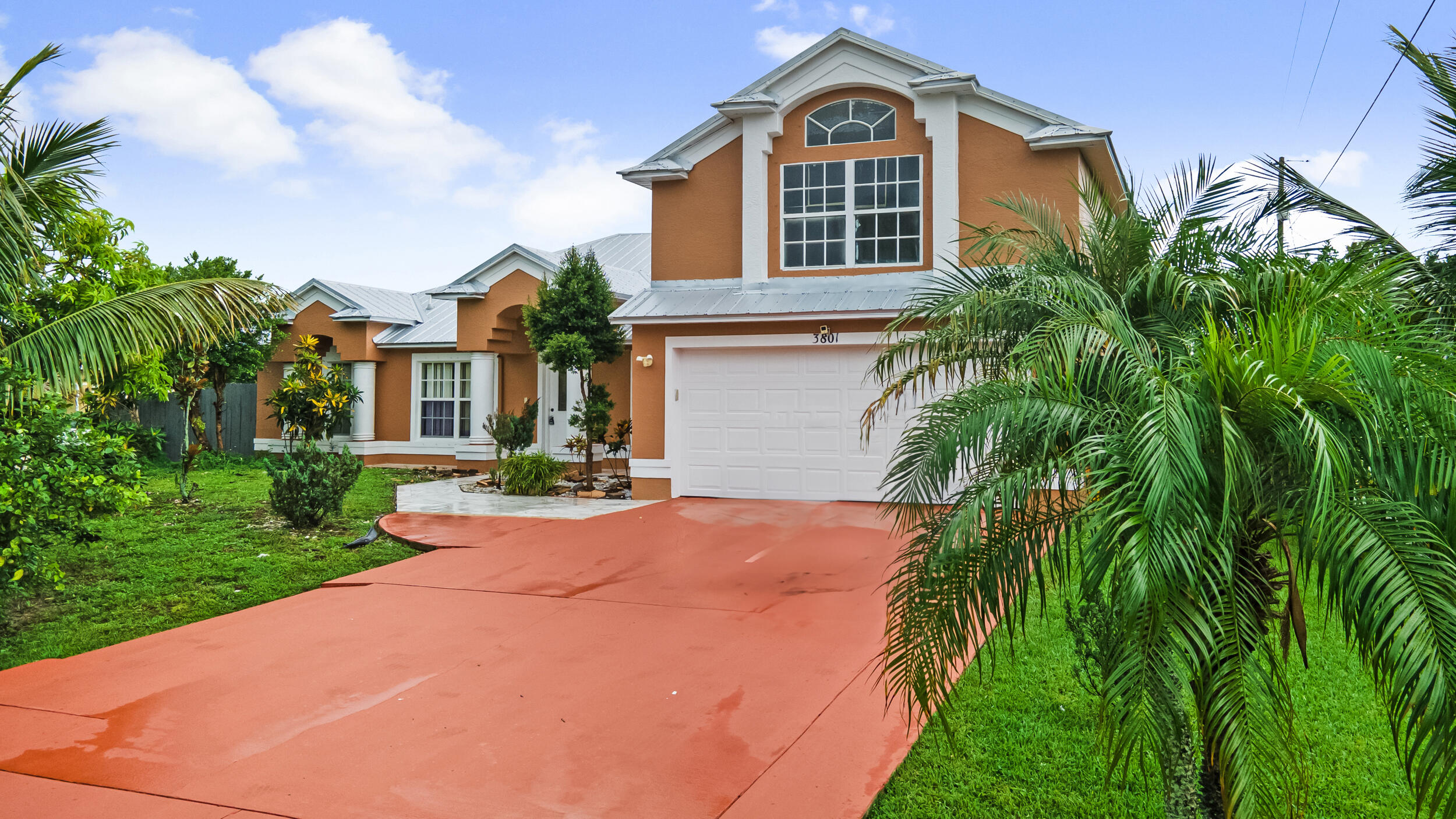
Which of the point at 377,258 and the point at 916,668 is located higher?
the point at 377,258

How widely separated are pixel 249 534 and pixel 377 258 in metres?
19.0

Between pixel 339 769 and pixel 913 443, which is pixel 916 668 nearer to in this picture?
pixel 913 443

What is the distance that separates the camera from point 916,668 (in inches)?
127

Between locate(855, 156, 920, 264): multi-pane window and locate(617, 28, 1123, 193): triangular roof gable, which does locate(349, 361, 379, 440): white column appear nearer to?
locate(617, 28, 1123, 193): triangular roof gable

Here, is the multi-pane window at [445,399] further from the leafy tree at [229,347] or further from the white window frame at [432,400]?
the leafy tree at [229,347]

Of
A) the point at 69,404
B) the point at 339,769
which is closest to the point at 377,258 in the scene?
the point at 69,404

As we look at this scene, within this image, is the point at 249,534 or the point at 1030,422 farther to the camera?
the point at 249,534

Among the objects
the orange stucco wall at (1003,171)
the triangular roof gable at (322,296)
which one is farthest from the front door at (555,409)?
the orange stucco wall at (1003,171)

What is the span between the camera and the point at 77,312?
293 inches

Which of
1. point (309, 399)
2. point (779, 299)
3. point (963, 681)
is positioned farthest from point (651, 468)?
point (963, 681)

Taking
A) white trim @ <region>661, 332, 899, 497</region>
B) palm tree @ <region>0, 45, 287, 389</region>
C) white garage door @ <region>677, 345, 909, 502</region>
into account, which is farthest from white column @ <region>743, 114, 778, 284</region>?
palm tree @ <region>0, 45, 287, 389</region>

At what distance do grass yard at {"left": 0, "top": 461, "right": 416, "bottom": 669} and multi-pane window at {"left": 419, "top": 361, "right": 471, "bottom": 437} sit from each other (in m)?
5.81

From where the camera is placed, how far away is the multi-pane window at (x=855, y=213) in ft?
42.1

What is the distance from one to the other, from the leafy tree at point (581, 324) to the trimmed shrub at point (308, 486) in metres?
3.69
